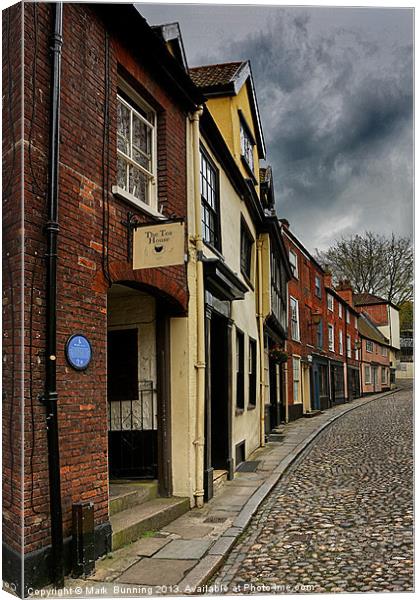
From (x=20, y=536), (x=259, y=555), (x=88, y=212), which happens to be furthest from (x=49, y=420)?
(x=259, y=555)

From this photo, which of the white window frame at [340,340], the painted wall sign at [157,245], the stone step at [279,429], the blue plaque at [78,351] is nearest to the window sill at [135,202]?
the painted wall sign at [157,245]

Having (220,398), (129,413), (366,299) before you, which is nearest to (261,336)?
(220,398)

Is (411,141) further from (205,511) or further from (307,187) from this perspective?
(205,511)

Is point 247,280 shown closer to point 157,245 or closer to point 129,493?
point 129,493

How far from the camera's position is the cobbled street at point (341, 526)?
16.9ft

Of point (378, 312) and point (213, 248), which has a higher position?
point (213, 248)

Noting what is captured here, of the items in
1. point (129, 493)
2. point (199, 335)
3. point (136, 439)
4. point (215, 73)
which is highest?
point (215, 73)

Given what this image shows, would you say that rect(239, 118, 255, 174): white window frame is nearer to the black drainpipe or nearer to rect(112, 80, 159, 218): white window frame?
rect(112, 80, 159, 218): white window frame

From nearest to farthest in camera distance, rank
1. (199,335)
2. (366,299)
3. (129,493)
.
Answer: (129,493) → (366,299) → (199,335)

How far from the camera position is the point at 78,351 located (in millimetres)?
5211

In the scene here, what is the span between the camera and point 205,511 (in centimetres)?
768

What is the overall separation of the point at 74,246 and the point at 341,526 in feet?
13.1

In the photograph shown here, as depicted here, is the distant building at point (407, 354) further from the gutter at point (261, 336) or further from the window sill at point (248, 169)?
the gutter at point (261, 336)

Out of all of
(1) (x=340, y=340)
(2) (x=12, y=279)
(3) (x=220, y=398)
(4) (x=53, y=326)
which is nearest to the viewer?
(2) (x=12, y=279)
